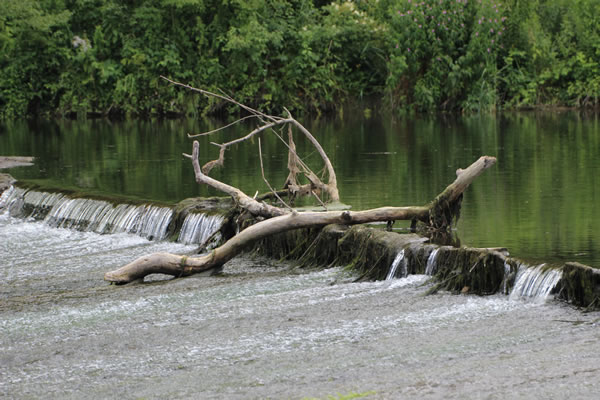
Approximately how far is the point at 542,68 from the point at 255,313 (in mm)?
28127

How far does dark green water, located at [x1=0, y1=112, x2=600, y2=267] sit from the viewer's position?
12.5 meters

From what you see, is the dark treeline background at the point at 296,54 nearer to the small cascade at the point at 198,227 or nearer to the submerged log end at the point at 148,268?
the small cascade at the point at 198,227

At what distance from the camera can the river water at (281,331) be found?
700 cm

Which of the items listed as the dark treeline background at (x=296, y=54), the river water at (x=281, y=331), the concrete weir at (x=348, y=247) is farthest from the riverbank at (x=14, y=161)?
the dark treeline background at (x=296, y=54)

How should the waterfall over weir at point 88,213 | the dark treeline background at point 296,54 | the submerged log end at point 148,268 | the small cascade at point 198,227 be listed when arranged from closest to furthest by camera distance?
the submerged log end at point 148,268
the small cascade at point 198,227
the waterfall over weir at point 88,213
the dark treeline background at point 296,54

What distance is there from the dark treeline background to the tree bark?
2301 centimetres

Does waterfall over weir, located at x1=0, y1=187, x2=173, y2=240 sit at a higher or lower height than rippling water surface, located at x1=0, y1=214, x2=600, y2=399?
higher

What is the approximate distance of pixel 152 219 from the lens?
14.5 metres

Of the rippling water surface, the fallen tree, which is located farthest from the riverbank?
the rippling water surface

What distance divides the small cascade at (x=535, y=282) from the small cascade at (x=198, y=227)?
16.5 ft

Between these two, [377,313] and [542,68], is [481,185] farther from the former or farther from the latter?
[542,68]

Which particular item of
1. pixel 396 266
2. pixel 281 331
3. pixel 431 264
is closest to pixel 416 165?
pixel 396 266

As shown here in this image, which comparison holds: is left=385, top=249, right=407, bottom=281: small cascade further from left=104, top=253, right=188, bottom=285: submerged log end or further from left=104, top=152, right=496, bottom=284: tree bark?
left=104, top=253, right=188, bottom=285: submerged log end

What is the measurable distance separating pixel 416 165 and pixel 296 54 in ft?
69.6
